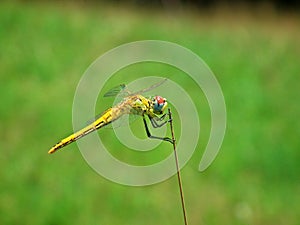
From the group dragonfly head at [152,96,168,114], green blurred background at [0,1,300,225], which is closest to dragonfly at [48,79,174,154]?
dragonfly head at [152,96,168,114]

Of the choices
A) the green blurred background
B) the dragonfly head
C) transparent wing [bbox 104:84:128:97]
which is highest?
the green blurred background

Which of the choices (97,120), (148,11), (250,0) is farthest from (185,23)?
(97,120)

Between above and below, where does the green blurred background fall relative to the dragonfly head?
above

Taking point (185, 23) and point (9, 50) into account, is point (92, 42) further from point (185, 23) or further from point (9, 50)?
point (185, 23)

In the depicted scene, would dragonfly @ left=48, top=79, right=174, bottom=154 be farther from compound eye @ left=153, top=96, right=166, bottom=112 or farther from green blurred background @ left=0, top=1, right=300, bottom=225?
green blurred background @ left=0, top=1, right=300, bottom=225

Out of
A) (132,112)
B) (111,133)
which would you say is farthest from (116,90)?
(111,133)

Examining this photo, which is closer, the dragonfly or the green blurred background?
the dragonfly

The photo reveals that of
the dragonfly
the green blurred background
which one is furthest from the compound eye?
the green blurred background
